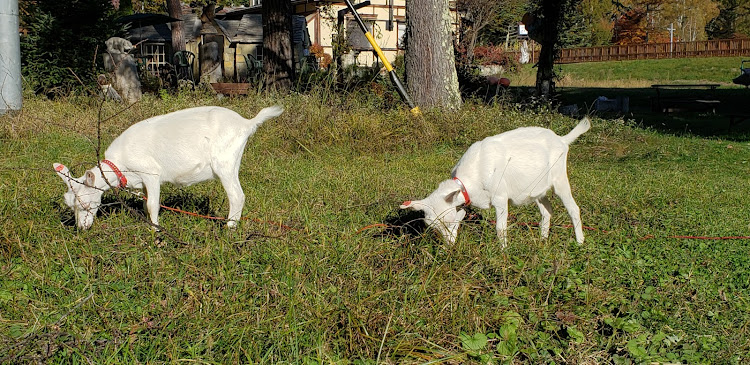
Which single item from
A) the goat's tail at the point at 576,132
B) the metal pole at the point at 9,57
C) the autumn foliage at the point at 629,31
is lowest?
the goat's tail at the point at 576,132

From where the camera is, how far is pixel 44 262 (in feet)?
15.1

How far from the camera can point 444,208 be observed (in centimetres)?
521

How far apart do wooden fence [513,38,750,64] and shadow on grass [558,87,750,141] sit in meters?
23.5

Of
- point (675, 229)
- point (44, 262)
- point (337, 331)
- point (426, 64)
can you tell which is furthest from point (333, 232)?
point (426, 64)

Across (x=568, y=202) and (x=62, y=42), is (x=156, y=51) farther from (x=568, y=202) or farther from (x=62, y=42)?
(x=568, y=202)

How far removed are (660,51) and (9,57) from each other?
52819 mm

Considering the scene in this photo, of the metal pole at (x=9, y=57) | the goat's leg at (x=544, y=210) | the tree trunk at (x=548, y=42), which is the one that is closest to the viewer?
the goat's leg at (x=544, y=210)

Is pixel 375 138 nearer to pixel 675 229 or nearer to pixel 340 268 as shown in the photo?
pixel 675 229

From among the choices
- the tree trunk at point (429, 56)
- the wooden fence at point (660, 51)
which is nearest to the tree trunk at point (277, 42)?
the tree trunk at point (429, 56)

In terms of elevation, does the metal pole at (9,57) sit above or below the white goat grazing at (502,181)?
above

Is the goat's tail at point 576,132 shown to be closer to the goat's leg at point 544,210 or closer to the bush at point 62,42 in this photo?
the goat's leg at point 544,210

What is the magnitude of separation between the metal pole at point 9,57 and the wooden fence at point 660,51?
140 feet

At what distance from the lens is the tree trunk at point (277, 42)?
14.6 meters

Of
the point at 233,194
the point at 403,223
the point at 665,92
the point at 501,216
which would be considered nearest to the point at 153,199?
the point at 233,194
